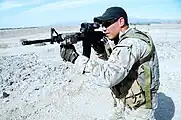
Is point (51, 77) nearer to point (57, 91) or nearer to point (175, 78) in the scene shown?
point (57, 91)

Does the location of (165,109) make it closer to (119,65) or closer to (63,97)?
(63,97)

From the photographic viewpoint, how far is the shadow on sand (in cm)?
512

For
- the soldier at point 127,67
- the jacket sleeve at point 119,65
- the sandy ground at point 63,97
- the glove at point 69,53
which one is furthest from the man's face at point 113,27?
the sandy ground at point 63,97

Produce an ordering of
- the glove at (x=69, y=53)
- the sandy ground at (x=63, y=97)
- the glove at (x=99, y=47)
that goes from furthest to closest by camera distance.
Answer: the sandy ground at (x=63, y=97) → the glove at (x=99, y=47) → the glove at (x=69, y=53)

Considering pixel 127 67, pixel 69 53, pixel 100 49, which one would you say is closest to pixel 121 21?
pixel 127 67

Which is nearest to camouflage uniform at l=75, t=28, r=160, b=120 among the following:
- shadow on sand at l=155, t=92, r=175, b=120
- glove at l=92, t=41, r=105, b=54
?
glove at l=92, t=41, r=105, b=54

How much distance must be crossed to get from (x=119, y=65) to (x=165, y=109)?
327 cm

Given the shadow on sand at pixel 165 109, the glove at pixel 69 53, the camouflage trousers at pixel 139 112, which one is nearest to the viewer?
the camouflage trousers at pixel 139 112

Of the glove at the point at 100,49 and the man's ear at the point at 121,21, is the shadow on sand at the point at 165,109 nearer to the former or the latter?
the glove at the point at 100,49

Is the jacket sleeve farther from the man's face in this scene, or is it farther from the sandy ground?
the sandy ground

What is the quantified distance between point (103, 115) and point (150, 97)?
2544mm

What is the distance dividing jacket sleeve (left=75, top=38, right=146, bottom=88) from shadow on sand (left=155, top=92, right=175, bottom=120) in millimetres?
2816

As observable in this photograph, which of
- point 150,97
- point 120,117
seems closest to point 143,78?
point 150,97

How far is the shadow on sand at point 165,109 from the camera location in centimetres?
512
